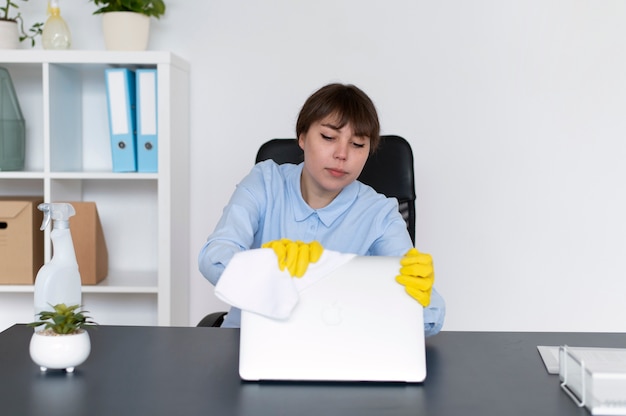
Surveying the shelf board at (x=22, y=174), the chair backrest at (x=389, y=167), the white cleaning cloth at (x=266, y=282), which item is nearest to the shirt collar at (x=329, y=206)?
the chair backrest at (x=389, y=167)

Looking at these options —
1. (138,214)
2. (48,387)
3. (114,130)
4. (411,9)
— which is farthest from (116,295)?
(48,387)

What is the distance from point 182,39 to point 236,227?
1.32 meters

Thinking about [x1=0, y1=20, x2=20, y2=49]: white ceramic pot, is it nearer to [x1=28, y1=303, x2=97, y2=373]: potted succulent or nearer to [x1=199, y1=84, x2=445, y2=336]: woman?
[x1=199, y1=84, x2=445, y2=336]: woman

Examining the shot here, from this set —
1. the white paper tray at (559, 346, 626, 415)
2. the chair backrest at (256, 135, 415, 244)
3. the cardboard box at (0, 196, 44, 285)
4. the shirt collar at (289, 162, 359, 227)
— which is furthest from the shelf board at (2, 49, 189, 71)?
the white paper tray at (559, 346, 626, 415)

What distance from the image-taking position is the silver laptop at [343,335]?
49.8 inches

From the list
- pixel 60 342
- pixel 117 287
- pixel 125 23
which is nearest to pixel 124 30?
pixel 125 23

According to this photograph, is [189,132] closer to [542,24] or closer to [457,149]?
[457,149]

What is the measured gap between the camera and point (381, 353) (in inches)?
50.3

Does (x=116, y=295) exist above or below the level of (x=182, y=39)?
below

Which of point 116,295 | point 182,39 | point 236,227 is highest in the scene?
point 182,39

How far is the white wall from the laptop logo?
71.8 inches

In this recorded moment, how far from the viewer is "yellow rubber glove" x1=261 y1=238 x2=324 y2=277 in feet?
4.15

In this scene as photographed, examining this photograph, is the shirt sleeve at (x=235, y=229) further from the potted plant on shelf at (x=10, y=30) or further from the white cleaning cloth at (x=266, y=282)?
the potted plant on shelf at (x=10, y=30)

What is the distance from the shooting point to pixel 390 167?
227cm
